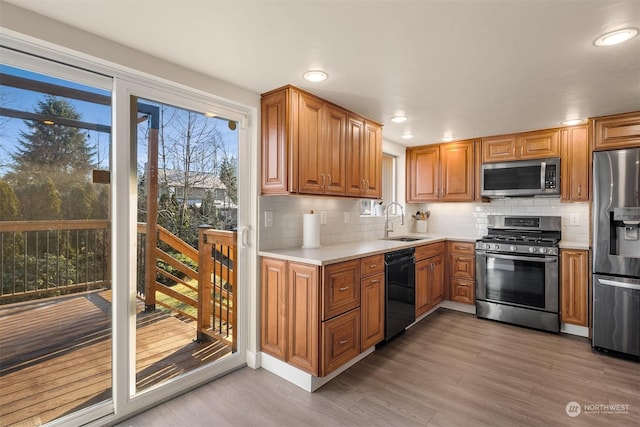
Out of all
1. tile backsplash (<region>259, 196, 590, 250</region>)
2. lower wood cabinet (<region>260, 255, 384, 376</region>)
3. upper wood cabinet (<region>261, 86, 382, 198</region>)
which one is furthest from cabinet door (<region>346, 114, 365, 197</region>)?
lower wood cabinet (<region>260, 255, 384, 376</region>)

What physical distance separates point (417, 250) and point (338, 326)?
4.96ft

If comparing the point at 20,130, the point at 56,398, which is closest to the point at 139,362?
the point at 56,398

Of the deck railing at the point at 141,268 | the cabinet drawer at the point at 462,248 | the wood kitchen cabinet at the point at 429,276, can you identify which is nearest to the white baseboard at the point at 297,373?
the deck railing at the point at 141,268

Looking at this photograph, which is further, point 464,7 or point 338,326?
point 338,326

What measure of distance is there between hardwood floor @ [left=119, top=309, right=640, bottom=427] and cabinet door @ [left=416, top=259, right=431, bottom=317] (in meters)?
0.55

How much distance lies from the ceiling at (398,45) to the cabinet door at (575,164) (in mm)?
608

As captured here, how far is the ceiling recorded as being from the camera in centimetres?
152

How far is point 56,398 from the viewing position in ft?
5.97

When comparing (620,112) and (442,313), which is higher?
(620,112)

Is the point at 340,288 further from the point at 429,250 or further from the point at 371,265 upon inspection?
the point at 429,250

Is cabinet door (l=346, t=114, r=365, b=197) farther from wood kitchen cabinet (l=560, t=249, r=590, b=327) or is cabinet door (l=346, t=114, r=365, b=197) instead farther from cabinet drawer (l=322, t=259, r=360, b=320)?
wood kitchen cabinet (l=560, t=249, r=590, b=327)

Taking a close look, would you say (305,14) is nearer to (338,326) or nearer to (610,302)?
(338,326)

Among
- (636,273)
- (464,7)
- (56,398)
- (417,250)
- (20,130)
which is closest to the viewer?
(464,7)

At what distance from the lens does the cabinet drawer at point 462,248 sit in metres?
3.99
